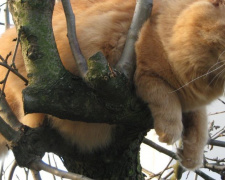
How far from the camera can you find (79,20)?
223 cm

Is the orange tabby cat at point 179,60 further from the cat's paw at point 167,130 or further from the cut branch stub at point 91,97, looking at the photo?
the cut branch stub at point 91,97

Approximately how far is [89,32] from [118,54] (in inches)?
8.2

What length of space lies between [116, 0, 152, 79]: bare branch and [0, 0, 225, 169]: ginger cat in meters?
0.04

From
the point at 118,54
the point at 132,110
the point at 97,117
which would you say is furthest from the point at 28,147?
the point at 118,54

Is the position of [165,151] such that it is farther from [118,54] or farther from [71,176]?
[71,176]

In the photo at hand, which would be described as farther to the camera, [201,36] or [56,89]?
[201,36]

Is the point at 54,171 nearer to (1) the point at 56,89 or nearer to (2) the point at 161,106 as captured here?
(1) the point at 56,89

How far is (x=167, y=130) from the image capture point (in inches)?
79.9

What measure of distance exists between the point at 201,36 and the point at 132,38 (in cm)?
35

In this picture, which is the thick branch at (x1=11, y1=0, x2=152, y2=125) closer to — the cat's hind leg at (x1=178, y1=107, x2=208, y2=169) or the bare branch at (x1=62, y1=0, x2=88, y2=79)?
the bare branch at (x1=62, y1=0, x2=88, y2=79)

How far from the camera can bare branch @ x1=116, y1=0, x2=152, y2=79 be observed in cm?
190

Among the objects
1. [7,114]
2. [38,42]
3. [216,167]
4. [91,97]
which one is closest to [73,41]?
[38,42]

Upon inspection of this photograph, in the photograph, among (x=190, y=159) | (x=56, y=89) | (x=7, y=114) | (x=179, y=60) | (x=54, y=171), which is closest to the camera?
(x=54, y=171)

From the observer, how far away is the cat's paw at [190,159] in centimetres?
232
